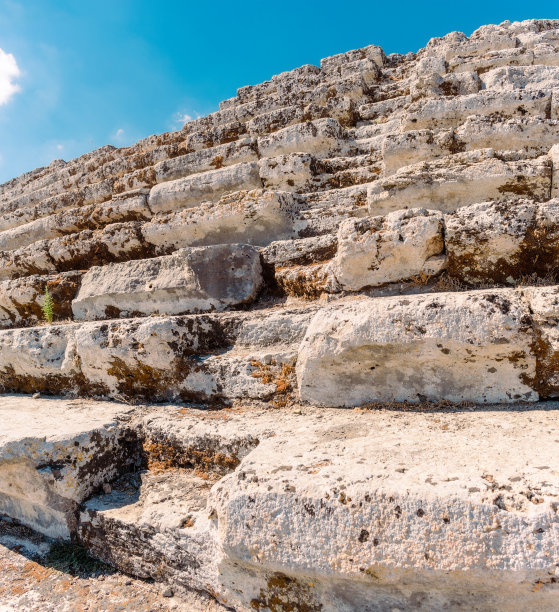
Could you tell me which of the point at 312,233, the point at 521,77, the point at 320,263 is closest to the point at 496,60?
the point at 521,77

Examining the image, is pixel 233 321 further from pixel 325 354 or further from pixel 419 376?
pixel 419 376

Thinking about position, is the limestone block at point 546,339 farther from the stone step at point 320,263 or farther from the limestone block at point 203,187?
the limestone block at point 203,187

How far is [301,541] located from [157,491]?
0.97 meters

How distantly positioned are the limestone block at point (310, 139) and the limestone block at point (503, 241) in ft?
6.71

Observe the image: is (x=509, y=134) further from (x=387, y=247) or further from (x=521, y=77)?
(x=387, y=247)

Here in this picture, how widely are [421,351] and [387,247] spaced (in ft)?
2.42

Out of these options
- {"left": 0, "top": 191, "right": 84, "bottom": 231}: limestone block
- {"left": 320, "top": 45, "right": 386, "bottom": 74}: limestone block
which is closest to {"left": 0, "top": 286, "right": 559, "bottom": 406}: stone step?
{"left": 0, "top": 191, "right": 84, "bottom": 231}: limestone block

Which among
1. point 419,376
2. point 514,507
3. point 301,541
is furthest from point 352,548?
point 419,376

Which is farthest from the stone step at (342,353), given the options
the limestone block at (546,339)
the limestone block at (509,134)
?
the limestone block at (509,134)

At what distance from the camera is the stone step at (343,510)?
3.91 ft

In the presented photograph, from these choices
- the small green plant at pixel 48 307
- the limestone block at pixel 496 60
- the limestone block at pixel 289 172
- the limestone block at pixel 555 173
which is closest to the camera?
the limestone block at pixel 555 173

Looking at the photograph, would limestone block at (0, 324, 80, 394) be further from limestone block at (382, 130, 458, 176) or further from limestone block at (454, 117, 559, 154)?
limestone block at (454, 117, 559, 154)

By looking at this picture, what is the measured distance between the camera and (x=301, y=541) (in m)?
1.38

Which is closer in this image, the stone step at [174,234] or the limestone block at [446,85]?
the stone step at [174,234]
